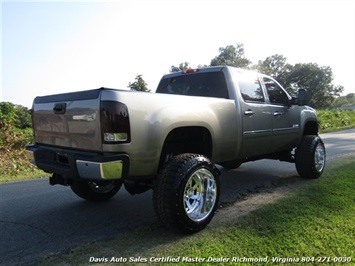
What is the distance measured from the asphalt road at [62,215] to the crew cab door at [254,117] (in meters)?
0.81

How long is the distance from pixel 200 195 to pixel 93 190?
1773 mm

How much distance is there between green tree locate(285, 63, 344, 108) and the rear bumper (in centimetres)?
6993

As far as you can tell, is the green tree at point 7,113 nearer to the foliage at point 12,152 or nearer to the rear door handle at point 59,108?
the foliage at point 12,152

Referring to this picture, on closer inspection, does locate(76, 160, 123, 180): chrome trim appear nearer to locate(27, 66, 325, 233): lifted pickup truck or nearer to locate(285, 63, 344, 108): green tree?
locate(27, 66, 325, 233): lifted pickup truck

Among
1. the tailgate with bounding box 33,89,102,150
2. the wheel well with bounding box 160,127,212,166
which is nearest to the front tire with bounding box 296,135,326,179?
the wheel well with bounding box 160,127,212,166

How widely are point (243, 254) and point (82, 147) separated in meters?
1.84

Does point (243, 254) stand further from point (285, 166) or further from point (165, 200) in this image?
point (285, 166)

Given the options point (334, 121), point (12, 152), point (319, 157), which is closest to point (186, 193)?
point (319, 157)

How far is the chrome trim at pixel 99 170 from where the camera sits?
256 centimetres

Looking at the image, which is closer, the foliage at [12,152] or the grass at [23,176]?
the grass at [23,176]

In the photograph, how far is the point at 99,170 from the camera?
8.41ft

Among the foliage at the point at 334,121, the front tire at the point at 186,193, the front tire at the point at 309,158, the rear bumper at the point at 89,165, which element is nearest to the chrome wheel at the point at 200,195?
the front tire at the point at 186,193

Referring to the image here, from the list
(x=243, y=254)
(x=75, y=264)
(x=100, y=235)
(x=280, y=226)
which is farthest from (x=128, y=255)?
(x=280, y=226)

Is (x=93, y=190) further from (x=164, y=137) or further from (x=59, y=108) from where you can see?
(x=164, y=137)
